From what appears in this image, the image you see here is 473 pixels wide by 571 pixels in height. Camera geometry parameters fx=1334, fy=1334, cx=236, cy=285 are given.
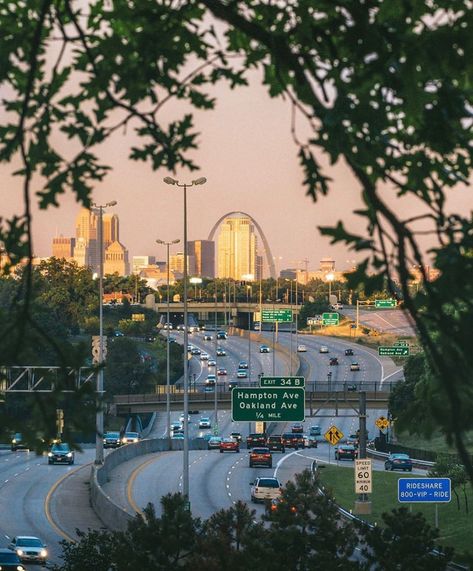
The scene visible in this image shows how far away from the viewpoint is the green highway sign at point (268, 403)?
201ft

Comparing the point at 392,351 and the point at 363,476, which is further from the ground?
the point at 392,351

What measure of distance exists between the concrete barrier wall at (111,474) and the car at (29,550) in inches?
125

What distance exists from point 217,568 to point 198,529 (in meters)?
6.55

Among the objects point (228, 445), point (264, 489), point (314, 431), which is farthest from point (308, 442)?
point (264, 489)

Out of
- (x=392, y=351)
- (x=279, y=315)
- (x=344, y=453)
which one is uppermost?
(x=279, y=315)

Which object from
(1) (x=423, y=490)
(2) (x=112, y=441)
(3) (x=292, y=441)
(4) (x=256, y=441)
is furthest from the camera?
(3) (x=292, y=441)

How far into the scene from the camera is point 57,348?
7.48 m

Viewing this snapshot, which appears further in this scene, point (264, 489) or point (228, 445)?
point (228, 445)

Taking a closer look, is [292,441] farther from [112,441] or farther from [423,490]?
[423,490]

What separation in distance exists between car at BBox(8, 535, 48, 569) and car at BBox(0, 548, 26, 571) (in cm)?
267

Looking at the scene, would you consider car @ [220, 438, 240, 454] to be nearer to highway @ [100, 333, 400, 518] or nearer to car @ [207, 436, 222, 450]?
highway @ [100, 333, 400, 518]

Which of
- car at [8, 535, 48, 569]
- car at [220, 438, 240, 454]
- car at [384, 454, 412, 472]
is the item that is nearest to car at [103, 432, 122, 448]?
car at [220, 438, 240, 454]

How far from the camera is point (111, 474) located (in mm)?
78750

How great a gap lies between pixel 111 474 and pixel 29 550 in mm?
32529
